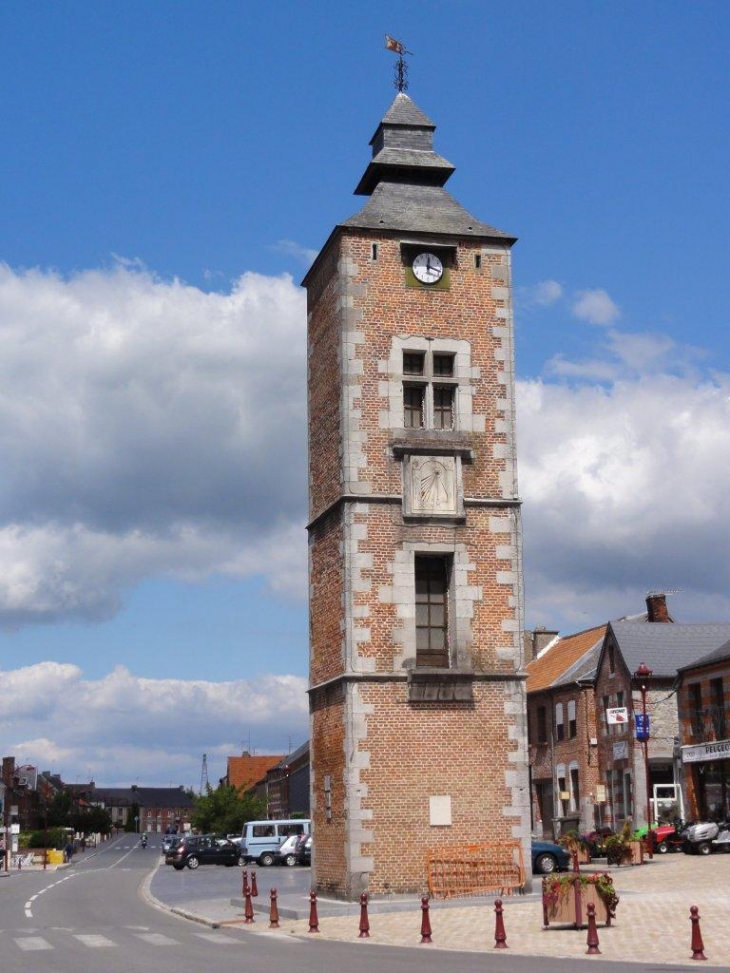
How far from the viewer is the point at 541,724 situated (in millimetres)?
64188

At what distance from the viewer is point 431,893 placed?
27.8 metres

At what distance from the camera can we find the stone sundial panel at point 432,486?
29.6m

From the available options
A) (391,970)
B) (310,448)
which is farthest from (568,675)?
(391,970)

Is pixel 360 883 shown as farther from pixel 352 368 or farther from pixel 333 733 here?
pixel 352 368

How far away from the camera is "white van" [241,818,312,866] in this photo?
59.4 meters

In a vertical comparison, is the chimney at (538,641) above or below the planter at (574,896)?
above

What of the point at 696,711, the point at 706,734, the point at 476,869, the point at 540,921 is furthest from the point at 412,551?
the point at 696,711

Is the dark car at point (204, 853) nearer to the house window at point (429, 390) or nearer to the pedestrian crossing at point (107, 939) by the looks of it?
the house window at point (429, 390)

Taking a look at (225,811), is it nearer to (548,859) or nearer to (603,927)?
(548,859)

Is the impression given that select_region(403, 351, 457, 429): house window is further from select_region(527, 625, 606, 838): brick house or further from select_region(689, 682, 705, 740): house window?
select_region(527, 625, 606, 838): brick house

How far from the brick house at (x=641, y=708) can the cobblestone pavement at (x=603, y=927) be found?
22940 millimetres

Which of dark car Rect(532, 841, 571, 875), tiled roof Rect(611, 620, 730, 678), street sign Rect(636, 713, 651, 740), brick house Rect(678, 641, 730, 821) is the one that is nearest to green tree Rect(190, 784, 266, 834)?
tiled roof Rect(611, 620, 730, 678)

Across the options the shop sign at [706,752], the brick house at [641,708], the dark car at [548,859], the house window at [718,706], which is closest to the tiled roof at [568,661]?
the brick house at [641,708]

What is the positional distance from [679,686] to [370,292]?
27.2 meters
